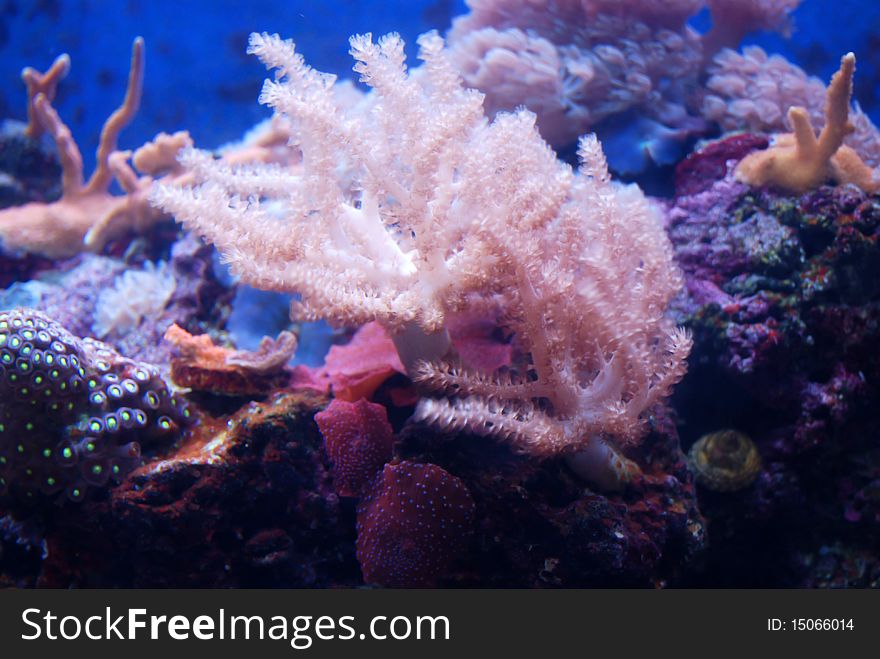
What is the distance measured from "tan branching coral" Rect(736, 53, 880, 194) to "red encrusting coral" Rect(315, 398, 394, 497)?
246 cm

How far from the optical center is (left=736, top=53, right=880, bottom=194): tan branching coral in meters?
2.94

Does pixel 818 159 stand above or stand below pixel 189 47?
below

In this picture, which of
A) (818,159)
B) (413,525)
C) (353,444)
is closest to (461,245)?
(353,444)

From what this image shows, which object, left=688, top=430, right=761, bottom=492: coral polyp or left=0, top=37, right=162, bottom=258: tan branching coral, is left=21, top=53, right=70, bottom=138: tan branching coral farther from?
left=688, top=430, right=761, bottom=492: coral polyp

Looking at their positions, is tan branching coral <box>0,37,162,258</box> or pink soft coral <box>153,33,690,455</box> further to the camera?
tan branching coral <box>0,37,162,258</box>

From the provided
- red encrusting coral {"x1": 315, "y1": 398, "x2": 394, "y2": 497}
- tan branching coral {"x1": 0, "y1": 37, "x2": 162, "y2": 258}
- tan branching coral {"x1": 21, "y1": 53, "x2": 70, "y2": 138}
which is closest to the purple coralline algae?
red encrusting coral {"x1": 315, "y1": 398, "x2": 394, "y2": 497}

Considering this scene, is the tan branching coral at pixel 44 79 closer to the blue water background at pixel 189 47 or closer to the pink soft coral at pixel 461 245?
the blue water background at pixel 189 47

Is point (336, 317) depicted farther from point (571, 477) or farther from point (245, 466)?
point (571, 477)

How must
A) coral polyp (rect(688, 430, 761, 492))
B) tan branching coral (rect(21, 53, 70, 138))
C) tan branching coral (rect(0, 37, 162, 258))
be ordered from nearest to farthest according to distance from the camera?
coral polyp (rect(688, 430, 761, 492)), tan branching coral (rect(0, 37, 162, 258)), tan branching coral (rect(21, 53, 70, 138))

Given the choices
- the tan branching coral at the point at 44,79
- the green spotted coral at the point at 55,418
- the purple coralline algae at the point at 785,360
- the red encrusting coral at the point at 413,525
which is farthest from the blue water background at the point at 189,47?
the red encrusting coral at the point at 413,525

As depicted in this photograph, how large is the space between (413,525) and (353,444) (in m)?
0.36

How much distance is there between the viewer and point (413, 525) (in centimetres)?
198

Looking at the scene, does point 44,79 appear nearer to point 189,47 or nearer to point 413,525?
point 189,47

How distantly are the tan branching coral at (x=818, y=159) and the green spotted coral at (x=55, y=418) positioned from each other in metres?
3.22
